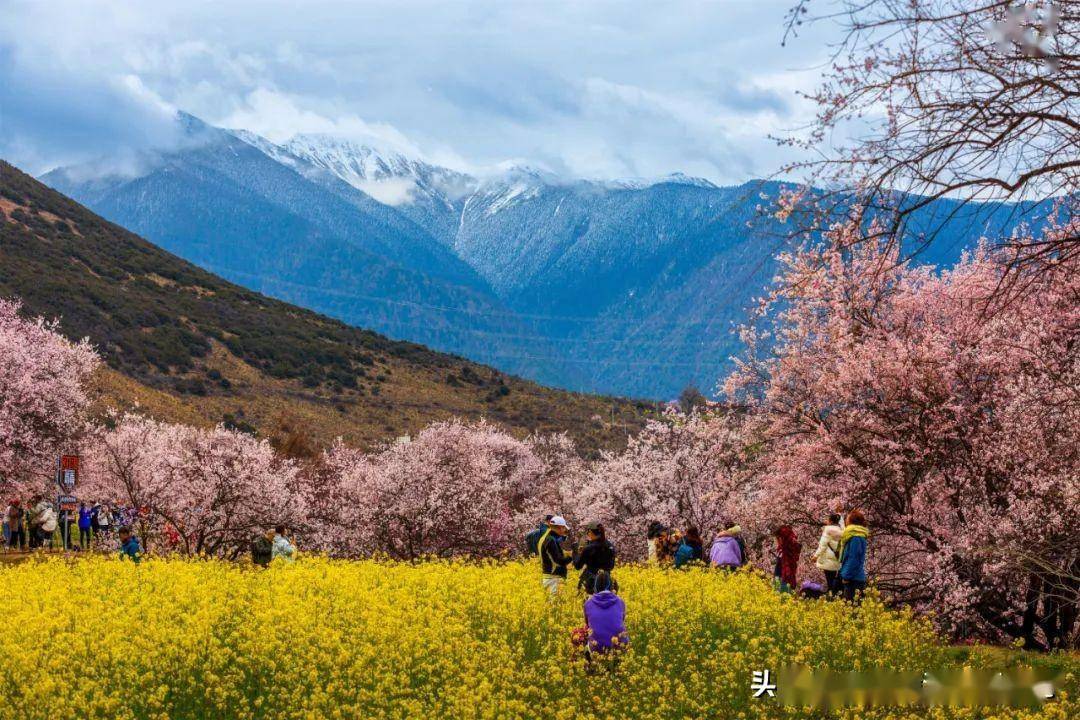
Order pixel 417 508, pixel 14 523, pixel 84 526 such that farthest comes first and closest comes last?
pixel 417 508
pixel 84 526
pixel 14 523

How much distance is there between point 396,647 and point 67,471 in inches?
674

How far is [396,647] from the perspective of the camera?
1510 centimetres

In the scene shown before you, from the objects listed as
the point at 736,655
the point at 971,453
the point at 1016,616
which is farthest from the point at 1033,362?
A: the point at 736,655

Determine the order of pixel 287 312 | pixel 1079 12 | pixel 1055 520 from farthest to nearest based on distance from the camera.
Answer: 1. pixel 287 312
2. pixel 1055 520
3. pixel 1079 12

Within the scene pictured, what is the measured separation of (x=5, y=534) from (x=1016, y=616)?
29.5 meters

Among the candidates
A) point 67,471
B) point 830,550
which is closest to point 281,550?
point 67,471

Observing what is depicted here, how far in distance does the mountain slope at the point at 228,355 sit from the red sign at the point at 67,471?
32.1 m

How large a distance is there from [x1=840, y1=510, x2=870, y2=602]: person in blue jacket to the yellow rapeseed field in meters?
0.63

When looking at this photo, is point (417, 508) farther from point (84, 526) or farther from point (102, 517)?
point (84, 526)

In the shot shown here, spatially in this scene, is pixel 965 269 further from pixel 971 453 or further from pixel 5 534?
pixel 5 534

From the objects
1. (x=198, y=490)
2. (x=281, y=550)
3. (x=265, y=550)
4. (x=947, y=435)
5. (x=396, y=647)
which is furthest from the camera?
(x=198, y=490)

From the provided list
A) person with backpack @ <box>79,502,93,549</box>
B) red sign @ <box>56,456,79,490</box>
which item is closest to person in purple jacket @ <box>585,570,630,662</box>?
red sign @ <box>56,456,79,490</box>

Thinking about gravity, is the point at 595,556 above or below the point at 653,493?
below

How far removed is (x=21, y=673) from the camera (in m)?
13.5
